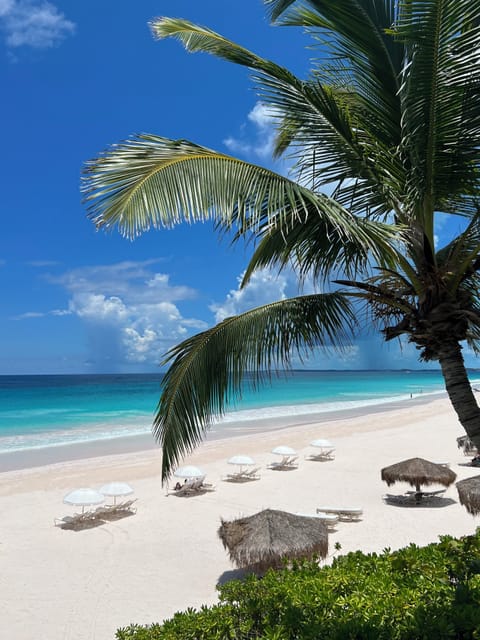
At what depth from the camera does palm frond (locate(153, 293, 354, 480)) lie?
4.50 m

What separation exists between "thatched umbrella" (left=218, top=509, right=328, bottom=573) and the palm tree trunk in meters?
4.06

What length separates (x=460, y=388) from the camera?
12.9 ft

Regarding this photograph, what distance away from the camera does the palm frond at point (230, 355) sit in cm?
450

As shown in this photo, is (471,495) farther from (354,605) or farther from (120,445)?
(120,445)

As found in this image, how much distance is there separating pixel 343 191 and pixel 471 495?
6275 mm

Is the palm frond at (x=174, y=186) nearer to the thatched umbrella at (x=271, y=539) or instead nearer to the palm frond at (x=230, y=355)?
the palm frond at (x=230, y=355)

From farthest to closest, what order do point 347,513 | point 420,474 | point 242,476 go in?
point 242,476
point 420,474
point 347,513

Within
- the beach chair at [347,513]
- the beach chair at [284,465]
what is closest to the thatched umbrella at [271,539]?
the beach chair at [347,513]

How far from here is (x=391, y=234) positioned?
3637 millimetres

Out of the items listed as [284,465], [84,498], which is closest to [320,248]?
[84,498]

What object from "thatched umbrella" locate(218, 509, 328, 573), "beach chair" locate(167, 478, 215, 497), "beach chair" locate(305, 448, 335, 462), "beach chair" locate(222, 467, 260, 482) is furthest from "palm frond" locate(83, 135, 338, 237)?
"beach chair" locate(305, 448, 335, 462)

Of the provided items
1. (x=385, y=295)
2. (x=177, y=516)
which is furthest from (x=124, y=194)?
(x=177, y=516)

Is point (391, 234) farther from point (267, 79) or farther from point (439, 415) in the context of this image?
point (439, 415)

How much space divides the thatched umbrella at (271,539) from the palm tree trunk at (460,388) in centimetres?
406
